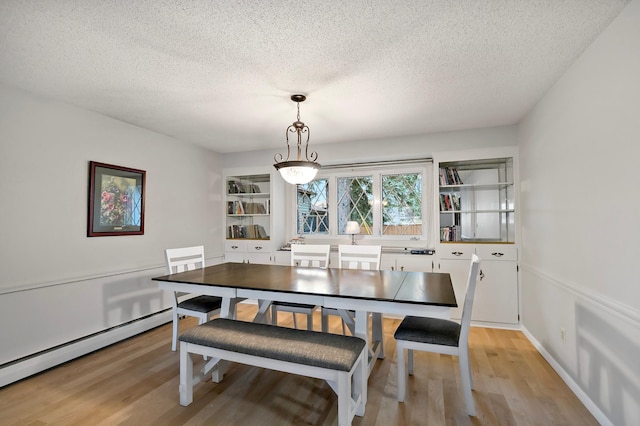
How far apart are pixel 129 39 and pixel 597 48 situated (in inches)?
111

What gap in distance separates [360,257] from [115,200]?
8.68ft

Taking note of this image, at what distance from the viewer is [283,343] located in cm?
184

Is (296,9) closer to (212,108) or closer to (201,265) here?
(212,108)

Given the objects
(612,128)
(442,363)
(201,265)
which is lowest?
(442,363)

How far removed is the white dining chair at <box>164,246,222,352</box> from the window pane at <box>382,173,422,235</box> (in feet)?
8.15

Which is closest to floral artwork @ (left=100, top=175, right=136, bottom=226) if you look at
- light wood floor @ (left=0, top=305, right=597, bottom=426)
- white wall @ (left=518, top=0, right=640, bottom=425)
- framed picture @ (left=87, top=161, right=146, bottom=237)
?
framed picture @ (left=87, top=161, right=146, bottom=237)

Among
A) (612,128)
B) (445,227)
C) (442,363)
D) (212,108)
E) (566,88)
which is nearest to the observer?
(612,128)

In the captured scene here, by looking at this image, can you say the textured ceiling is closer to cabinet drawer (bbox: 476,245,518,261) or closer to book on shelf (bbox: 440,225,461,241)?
book on shelf (bbox: 440,225,461,241)

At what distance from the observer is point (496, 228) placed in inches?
150

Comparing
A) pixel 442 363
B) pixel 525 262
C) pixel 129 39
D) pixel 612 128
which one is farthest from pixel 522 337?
pixel 129 39

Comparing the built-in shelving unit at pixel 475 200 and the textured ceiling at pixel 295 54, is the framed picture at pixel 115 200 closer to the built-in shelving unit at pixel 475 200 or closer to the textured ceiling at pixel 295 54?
the textured ceiling at pixel 295 54

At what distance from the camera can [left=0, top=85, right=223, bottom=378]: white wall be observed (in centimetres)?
243

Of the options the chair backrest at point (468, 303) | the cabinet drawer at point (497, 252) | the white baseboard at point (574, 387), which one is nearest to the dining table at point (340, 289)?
the chair backrest at point (468, 303)

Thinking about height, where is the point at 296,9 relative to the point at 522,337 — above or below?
above
